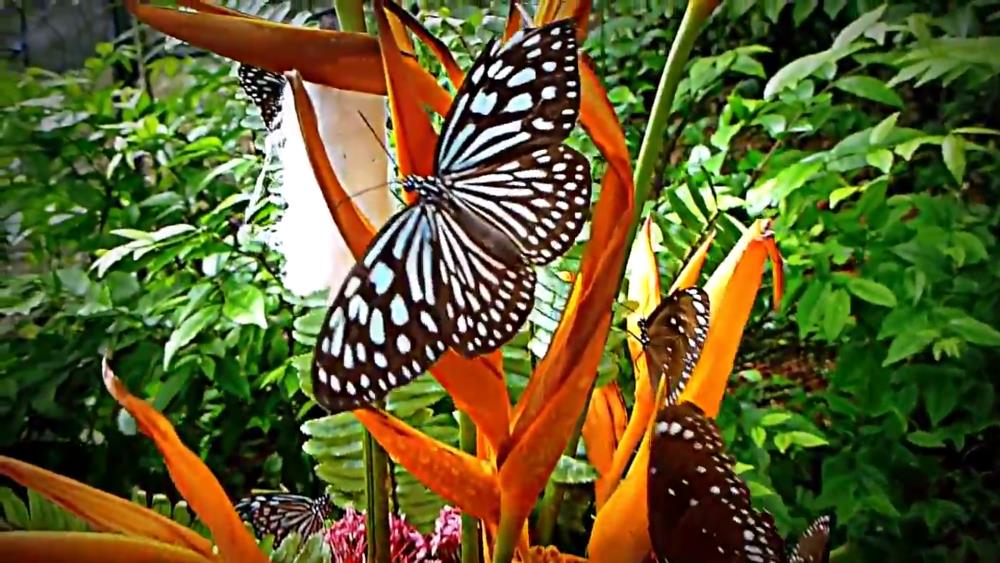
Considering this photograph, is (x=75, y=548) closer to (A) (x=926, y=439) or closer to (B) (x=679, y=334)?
(B) (x=679, y=334)

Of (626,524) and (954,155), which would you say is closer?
(626,524)

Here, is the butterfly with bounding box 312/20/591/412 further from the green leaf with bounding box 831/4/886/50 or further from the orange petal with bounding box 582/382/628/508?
the green leaf with bounding box 831/4/886/50

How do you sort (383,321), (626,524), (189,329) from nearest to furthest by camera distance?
(383,321) < (626,524) < (189,329)

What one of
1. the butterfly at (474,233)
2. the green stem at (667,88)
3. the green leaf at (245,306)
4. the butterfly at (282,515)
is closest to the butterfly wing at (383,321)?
the butterfly at (474,233)

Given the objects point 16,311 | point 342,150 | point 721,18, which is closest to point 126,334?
point 16,311

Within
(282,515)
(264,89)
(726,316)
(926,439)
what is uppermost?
(264,89)

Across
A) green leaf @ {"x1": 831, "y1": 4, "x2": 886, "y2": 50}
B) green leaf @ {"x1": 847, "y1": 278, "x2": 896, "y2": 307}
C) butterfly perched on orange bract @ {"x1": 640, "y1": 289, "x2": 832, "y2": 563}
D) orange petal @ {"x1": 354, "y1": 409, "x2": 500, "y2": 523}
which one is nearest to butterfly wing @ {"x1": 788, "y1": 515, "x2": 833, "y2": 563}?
butterfly perched on orange bract @ {"x1": 640, "y1": 289, "x2": 832, "y2": 563}

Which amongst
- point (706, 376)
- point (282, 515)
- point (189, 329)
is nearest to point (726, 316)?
point (706, 376)

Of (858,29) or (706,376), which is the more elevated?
(858,29)
